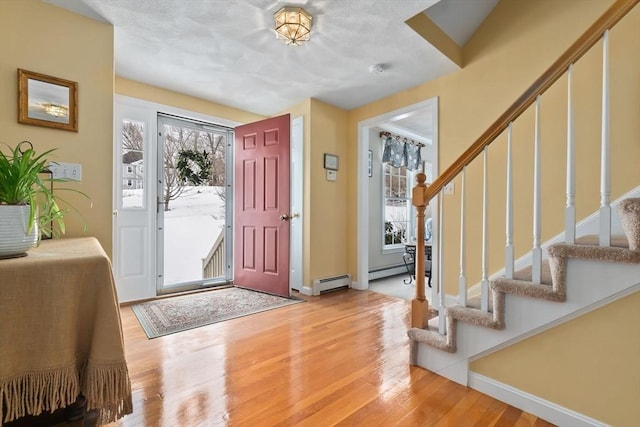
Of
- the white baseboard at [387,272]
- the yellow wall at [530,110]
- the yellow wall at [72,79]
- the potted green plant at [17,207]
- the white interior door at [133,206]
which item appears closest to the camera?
the potted green plant at [17,207]

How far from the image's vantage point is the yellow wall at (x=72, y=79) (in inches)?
67.5

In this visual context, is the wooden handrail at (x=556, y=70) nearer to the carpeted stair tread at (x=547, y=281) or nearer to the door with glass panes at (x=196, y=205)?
the carpeted stair tread at (x=547, y=281)

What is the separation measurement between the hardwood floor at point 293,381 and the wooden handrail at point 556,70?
113cm

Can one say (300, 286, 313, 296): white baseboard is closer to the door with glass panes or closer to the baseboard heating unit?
the baseboard heating unit

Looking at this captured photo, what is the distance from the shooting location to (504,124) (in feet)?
4.97

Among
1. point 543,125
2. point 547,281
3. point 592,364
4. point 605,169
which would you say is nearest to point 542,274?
point 547,281

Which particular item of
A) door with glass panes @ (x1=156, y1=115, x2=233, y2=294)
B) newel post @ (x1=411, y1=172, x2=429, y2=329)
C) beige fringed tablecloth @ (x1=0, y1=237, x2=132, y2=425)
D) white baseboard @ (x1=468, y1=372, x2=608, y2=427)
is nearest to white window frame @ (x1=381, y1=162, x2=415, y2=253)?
door with glass panes @ (x1=156, y1=115, x2=233, y2=294)

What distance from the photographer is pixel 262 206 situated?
3486 mm

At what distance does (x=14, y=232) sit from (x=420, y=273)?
193 centimetres

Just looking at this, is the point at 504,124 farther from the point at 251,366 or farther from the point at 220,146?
the point at 220,146

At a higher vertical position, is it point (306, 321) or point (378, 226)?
point (378, 226)

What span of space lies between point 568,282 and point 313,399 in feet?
4.20

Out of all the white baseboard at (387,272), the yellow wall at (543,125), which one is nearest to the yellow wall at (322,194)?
the white baseboard at (387,272)

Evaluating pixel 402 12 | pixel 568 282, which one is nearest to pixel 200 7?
pixel 402 12
